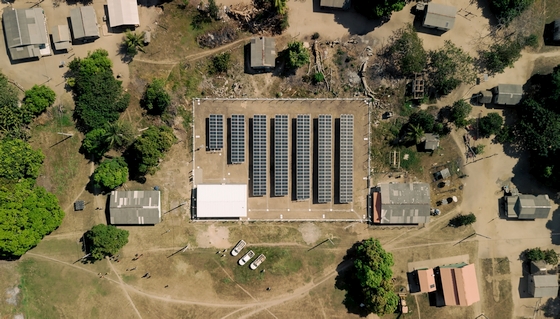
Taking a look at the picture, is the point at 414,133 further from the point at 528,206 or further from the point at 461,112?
the point at 528,206

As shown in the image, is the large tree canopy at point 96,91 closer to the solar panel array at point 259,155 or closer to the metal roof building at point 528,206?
the solar panel array at point 259,155

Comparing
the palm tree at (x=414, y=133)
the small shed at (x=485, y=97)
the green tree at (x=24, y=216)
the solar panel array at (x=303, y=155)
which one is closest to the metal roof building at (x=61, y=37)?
the green tree at (x=24, y=216)

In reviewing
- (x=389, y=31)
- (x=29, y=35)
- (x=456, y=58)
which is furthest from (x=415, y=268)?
(x=29, y=35)

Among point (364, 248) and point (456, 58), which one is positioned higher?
point (456, 58)

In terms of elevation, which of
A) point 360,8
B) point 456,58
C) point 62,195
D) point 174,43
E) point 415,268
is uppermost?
point 360,8

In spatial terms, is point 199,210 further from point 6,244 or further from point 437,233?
point 437,233
